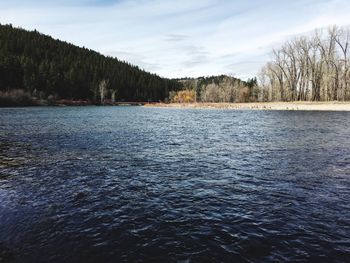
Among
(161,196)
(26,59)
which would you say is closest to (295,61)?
(161,196)

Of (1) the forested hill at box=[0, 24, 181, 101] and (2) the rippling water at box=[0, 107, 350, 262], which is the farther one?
(1) the forested hill at box=[0, 24, 181, 101]

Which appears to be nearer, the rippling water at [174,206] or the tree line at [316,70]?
the rippling water at [174,206]

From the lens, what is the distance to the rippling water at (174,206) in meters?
8.41

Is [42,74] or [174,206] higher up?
[42,74]

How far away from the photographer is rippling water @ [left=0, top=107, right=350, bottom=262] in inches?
331

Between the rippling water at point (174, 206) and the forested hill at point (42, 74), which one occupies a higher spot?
the forested hill at point (42, 74)

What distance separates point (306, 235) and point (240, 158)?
10.8 m

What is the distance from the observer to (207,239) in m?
9.06

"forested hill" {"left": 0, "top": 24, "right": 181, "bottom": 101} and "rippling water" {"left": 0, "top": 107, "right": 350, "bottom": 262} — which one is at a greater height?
"forested hill" {"left": 0, "top": 24, "right": 181, "bottom": 101}

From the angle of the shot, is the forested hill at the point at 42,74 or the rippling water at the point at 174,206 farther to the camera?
the forested hill at the point at 42,74

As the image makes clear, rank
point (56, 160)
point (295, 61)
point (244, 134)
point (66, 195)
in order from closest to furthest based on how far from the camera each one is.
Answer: point (66, 195) < point (56, 160) < point (244, 134) < point (295, 61)

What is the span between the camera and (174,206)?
A: 1170cm

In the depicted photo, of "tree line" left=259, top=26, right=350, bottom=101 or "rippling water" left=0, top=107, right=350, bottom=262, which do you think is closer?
"rippling water" left=0, top=107, right=350, bottom=262

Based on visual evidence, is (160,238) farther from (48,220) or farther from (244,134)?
(244,134)
